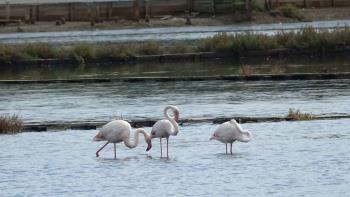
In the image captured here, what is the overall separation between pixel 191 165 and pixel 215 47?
31007mm

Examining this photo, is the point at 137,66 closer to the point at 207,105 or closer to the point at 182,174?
the point at 207,105

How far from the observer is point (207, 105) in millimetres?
35125

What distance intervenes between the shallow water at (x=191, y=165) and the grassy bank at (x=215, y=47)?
2399cm

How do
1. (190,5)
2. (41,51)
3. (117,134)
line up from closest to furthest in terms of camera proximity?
(117,134) → (41,51) → (190,5)

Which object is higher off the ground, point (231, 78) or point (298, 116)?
point (298, 116)

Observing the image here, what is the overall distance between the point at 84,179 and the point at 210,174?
2400 mm

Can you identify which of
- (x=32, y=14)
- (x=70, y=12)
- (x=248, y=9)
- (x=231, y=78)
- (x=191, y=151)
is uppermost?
(x=191, y=151)

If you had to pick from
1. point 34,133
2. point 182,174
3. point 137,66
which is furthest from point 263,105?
point 137,66

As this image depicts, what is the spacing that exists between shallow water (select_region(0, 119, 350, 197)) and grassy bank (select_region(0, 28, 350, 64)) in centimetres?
2399

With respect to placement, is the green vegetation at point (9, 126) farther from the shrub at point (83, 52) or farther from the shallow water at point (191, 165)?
the shrub at point (83, 52)

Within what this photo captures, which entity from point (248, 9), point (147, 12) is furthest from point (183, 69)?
point (147, 12)

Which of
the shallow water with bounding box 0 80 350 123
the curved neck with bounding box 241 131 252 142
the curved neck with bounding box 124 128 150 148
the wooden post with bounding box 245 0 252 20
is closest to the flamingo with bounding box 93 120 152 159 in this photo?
the curved neck with bounding box 124 128 150 148

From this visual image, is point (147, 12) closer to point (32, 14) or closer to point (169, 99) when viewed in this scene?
point (32, 14)

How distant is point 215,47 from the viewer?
54.5 m
